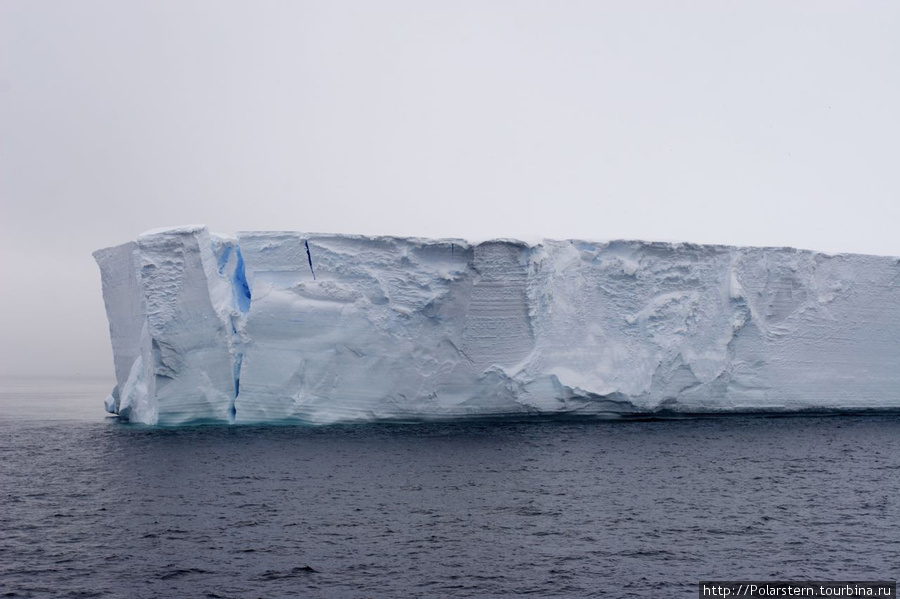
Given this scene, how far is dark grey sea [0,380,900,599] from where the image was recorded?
543 cm

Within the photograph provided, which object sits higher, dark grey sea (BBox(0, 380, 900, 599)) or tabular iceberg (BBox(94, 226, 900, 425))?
tabular iceberg (BBox(94, 226, 900, 425))

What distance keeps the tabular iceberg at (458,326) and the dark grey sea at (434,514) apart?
0.78 meters

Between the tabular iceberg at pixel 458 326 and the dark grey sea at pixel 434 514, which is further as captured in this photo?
the tabular iceberg at pixel 458 326

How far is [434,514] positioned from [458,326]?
5304 mm

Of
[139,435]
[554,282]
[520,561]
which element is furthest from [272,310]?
[520,561]

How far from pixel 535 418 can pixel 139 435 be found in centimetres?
603

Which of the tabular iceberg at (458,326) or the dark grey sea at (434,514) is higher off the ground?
the tabular iceberg at (458,326)

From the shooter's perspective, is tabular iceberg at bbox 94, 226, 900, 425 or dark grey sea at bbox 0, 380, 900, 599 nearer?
dark grey sea at bbox 0, 380, 900, 599

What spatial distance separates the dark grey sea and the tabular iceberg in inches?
30.8

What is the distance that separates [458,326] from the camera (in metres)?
12.2

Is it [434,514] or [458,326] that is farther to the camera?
[458,326]

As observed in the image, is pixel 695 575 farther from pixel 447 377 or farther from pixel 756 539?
pixel 447 377

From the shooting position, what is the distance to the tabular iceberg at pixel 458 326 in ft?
38.5

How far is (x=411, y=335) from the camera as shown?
12.1 meters
